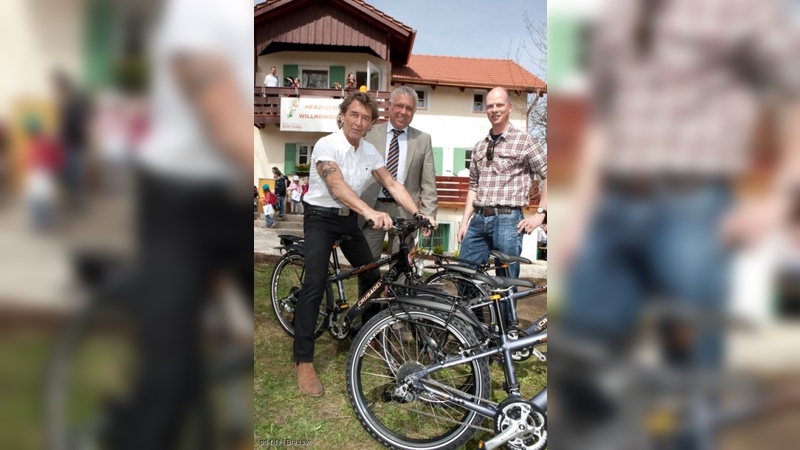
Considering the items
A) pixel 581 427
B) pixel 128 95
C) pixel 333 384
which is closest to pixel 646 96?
pixel 581 427

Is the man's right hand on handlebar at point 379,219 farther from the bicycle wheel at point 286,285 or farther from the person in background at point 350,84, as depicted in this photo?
the person in background at point 350,84

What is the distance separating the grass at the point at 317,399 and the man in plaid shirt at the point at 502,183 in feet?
1.75

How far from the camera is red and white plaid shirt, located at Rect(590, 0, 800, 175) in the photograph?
67 cm

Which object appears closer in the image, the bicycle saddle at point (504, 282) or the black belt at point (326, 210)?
the bicycle saddle at point (504, 282)

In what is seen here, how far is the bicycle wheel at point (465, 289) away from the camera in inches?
99.5

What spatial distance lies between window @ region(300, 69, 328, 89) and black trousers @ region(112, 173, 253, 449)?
15807 millimetres

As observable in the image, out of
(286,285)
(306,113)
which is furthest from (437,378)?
(306,113)

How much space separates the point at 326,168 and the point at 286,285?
1.85m

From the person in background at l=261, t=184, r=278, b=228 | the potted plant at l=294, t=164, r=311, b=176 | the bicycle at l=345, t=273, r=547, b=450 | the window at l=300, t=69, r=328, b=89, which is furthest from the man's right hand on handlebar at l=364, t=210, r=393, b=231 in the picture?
the window at l=300, t=69, r=328, b=89

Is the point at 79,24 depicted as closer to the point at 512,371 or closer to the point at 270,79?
the point at 512,371

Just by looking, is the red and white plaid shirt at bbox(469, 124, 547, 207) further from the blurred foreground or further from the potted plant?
the potted plant

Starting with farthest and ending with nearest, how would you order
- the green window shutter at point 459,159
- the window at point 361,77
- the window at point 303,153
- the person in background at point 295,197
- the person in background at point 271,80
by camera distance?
the window at point 361,77 → the window at point 303,153 → the person in background at point 271,80 → the person in background at point 295,197 → the green window shutter at point 459,159

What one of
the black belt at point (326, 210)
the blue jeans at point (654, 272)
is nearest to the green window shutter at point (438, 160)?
the black belt at point (326, 210)

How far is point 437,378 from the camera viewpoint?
2354 millimetres
